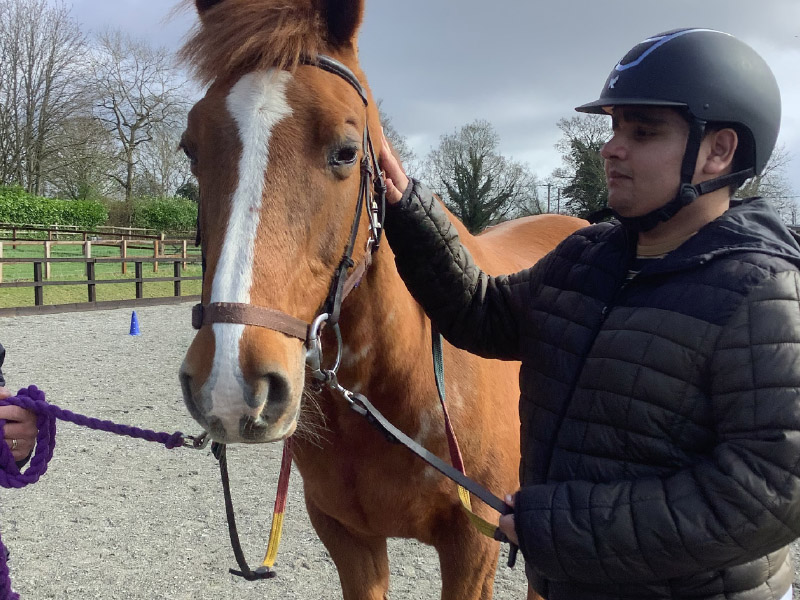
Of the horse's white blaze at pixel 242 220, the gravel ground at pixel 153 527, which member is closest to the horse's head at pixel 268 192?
the horse's white blaze at pixel 242 220

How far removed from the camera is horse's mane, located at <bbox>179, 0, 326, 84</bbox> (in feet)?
5.16

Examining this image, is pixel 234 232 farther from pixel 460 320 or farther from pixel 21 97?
pixel 21 97

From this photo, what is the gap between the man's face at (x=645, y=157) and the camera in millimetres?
1394

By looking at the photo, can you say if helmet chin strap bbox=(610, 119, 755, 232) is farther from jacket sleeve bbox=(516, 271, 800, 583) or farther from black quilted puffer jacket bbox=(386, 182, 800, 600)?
jacket sleeve bbox=(516, 271, 800, 583)

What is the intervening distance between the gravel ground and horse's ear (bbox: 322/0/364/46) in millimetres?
2810

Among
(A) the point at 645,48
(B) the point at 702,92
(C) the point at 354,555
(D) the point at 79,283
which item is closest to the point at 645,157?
(B) the point at 702,92

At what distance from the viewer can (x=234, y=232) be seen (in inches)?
53.6

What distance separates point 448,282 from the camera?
6.23 ft

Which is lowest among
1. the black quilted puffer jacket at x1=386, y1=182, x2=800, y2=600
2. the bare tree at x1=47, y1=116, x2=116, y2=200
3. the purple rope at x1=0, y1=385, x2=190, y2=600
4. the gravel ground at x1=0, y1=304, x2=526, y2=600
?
the gravel ground at x1=0, y1=304, x2=526, y2=600

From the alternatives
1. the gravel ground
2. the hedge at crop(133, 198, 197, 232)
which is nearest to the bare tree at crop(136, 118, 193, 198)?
the hedge at crop(133, 198, 197, 232)

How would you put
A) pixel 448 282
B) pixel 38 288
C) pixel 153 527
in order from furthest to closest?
1. pixel 38 288
2. pixel 153 527
3. pixel 448 282

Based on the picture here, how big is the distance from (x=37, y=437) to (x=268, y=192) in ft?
3.73

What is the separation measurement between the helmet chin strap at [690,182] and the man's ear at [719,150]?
0.03 metres

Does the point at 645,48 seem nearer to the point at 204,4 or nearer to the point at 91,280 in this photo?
the point at 204,4
